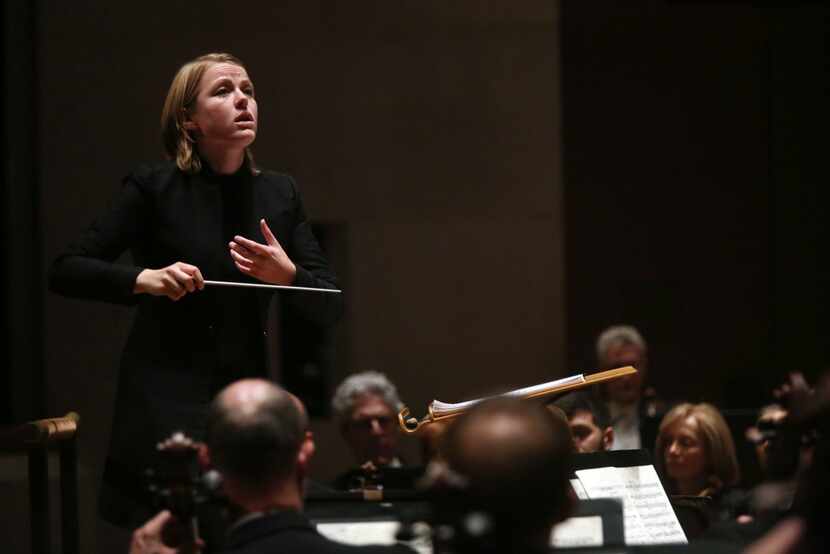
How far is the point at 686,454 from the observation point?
5.34 meters

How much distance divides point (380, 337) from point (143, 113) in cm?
187

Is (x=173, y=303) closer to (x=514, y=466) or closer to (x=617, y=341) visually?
(x=514, y=466)

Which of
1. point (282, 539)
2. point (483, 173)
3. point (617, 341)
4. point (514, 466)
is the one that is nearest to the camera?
point (514, 466)

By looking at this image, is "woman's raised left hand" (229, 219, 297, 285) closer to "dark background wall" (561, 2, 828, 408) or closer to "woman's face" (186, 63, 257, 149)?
"woman's face" (186, 63, 257, 149)

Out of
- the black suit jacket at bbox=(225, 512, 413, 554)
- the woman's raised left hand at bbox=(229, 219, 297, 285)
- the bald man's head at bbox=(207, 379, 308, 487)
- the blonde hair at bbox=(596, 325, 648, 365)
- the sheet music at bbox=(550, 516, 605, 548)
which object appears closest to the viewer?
the black suit jacket at bbox=(225, 512, 413, 554)

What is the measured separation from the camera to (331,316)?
12.3ft

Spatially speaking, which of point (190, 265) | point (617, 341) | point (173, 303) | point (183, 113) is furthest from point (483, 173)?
point (190, 265)

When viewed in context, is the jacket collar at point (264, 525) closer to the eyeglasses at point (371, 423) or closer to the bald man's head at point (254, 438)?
the bald man's head at point (254, 438)

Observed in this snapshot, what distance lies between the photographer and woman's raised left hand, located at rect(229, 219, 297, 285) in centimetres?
346

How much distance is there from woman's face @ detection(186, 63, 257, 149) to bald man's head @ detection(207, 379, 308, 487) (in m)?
1.19

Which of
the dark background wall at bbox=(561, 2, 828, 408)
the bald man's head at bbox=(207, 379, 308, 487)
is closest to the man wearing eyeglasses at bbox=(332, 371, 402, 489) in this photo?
the dark background wall at bbox=(561, 2, 828, 408)

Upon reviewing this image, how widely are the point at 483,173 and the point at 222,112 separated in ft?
14.4

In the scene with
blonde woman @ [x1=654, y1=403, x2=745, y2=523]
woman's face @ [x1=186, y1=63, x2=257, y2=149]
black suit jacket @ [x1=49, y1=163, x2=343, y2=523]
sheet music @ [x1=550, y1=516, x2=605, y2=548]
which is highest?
woman's face @ [x1=186, y1=63, x2=257, y2=149]

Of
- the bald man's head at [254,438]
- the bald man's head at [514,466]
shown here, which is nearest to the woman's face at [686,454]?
the bald man's head at [254,438]
